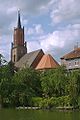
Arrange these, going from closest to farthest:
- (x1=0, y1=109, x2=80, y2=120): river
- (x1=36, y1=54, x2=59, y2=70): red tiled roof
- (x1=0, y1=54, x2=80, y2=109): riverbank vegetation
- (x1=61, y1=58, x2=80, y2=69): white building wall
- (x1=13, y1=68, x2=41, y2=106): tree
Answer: (x1=0, y1=109, x2=80, y2=120): river
(x1=0, y1=54, x2=80, y2=109): riverbank vegetation
(x1=13, y1=68, x2=41, y2=106): tree
(x1=61, y1=58, x2=80, y2=69): white building wall
(x1=36, y1=54, x2=59, y2=70): red tiled roof

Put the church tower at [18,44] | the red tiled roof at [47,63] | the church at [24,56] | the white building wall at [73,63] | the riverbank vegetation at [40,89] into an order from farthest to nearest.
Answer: the church tower at [18,44], the church at [24,56], the red tiled roof at [47,63], the white building wall at [73,63], the riverbank vegetation at [40,89]

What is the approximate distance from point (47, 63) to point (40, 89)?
25146mm

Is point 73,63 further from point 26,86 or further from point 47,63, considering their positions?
point 47,63

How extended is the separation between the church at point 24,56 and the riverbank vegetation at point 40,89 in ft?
75.4

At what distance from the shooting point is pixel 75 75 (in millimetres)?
63188

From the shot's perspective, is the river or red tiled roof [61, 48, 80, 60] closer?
the river

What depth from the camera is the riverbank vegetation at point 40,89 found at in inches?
2425

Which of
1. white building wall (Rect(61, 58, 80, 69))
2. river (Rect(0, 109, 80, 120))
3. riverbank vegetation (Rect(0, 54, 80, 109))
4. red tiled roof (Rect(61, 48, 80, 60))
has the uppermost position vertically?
red tiled roof (Rect(61, 48, 80, 60))

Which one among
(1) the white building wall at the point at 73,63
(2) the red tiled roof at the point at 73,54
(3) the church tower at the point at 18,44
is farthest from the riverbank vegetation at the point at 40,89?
(3) the church tower at the point at 18,44

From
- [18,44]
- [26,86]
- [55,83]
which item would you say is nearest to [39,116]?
[55,83]

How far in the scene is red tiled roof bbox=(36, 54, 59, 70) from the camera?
9776 cm

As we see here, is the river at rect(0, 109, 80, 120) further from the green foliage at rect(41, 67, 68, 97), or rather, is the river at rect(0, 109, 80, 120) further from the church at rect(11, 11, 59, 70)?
the church at rect(11, 11, 59, 70)

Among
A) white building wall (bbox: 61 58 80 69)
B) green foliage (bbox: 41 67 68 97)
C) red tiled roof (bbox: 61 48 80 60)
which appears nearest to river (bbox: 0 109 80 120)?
green foliage (bbox: 41 67 68 97)

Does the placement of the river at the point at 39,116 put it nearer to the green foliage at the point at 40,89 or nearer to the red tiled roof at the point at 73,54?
the green foliage at the point at 40,89
